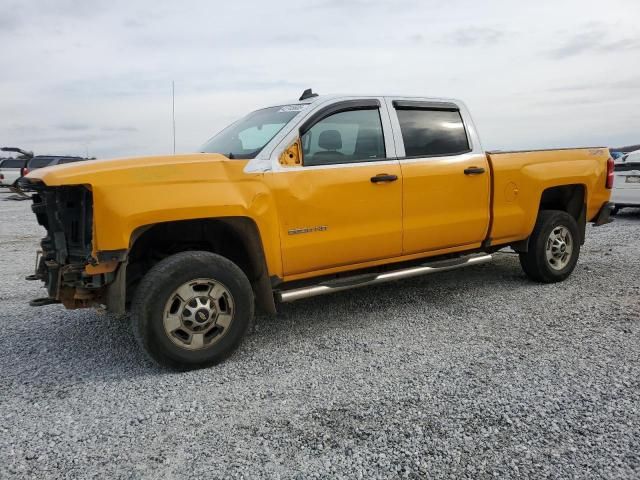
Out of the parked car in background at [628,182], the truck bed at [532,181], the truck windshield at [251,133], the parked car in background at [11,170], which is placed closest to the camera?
the truck windshield at [251,133]

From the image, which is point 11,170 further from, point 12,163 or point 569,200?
point 569,200

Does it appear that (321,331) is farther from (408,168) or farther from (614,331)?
(614,331)

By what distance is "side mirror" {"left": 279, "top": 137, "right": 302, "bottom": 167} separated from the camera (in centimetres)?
423

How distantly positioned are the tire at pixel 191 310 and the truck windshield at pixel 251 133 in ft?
3.20

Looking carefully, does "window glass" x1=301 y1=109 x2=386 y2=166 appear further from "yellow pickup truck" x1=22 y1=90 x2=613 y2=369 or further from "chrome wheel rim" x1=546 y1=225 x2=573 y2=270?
"chrome wheel rim" x1=546 y1=225 x2=573 y2=270

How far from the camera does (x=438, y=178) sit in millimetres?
4984

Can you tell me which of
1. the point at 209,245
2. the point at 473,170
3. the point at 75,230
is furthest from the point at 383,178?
the point at 75,230

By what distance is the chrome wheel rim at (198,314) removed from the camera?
3.79m

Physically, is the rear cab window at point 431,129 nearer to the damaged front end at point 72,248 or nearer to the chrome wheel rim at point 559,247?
the chrome wheel rim at point 559,247

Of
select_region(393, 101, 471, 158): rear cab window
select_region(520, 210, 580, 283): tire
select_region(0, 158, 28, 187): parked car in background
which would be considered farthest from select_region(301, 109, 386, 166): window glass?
select_region(0, 158, 28, 187): parked car in background

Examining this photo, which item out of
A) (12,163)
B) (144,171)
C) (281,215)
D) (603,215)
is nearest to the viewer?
(144,171)

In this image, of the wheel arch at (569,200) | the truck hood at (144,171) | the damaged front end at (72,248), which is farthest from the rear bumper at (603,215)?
the damaged front end at (72,248)

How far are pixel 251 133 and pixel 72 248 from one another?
1732 mm

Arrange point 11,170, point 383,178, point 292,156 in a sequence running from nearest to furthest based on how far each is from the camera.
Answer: point 292,156
point 383,178
point 11,170
